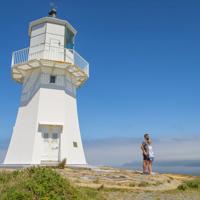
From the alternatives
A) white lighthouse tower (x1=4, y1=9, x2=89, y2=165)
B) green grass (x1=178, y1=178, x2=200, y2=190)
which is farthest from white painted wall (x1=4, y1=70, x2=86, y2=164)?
green grass (x1=178, y1=178, x2=200, y2=190)

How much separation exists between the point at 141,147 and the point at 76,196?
755 centimetres

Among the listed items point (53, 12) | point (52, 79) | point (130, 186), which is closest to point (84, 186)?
point (130, 186)

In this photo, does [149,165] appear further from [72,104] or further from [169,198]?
[72,104]

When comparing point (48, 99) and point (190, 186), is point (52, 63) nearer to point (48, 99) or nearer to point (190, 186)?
point (48, 99)

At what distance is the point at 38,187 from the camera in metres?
7.64

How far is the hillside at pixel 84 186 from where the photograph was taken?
7.64 m

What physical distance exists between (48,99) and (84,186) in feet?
29.9

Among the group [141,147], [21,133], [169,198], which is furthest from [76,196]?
[21,133]

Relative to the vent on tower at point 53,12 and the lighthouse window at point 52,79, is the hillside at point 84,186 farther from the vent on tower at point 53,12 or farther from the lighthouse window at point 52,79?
the vent on tower at point 53,12

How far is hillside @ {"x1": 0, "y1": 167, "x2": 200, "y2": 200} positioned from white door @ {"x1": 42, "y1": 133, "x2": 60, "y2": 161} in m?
5.33

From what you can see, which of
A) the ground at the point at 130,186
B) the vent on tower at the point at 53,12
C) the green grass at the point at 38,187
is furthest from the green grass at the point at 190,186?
the vent on tower at the point at 53,12

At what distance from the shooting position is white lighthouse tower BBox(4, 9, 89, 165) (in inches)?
737

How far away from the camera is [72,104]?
2119cm

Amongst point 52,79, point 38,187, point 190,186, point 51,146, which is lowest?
point 190,186
